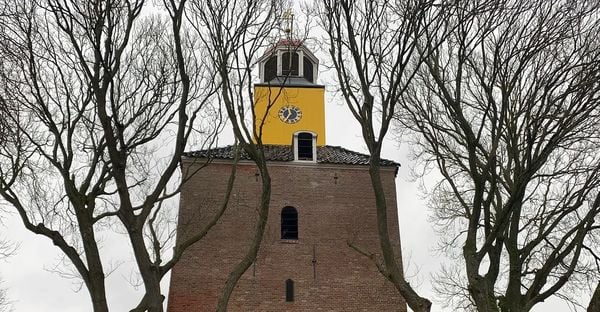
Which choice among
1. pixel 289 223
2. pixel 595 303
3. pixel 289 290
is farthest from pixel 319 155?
pixel 595 303

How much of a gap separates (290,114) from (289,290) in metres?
7.63

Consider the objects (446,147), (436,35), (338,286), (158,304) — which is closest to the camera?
(158,304)

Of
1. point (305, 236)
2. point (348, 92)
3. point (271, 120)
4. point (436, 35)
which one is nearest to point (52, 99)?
point (348, 92)

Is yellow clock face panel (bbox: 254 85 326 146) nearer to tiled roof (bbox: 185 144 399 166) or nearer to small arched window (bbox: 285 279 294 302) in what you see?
tiled roof (bbox: 185 144 399 166)

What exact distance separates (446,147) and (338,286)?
242 inches

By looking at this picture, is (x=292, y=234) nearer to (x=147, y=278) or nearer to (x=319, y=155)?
(x=319, y=155)

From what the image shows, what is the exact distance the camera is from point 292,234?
18.7 meters

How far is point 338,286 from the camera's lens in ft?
58.2

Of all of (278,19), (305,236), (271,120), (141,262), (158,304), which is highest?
(271,120)

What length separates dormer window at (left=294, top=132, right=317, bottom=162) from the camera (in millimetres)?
19891

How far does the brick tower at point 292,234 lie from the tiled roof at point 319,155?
35mm

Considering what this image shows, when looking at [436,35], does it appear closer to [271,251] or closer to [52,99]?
[52,99]

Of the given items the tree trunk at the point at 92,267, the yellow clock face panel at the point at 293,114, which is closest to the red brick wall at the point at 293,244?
the yellow clock face panel at the point at 293,114

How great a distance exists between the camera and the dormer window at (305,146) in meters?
19.9
